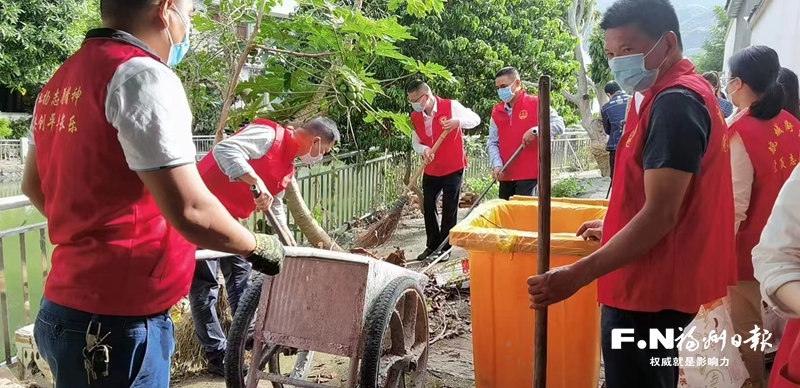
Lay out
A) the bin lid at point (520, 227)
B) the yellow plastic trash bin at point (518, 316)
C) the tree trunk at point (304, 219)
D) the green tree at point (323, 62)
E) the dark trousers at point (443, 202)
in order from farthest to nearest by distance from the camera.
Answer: the dark trousers at point (443, 202)
the tree trunk at point (304, 219)
the green tree at point (323, 62)
the yellow plastic trash bin at point (518, 316)
the bin lid at point (520, 227)

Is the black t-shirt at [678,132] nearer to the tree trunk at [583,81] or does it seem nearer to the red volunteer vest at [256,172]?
the red volunteer vest at [256,172]

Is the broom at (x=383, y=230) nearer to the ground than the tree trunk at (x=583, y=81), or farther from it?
nearer to the ground

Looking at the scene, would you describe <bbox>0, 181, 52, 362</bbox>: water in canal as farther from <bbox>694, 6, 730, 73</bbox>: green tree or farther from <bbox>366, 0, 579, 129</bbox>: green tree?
<bbox>694, 6, 730, 73</bbox>: green tree

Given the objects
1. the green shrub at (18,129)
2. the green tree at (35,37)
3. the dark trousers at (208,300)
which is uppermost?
the green tree at (35,37)

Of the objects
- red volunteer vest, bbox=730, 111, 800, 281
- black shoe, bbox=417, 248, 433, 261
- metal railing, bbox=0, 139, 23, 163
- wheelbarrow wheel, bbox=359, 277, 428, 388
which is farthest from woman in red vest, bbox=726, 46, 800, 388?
metal railing, bbox=0, 139, 23, 163

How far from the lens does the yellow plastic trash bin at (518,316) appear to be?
9.58ft

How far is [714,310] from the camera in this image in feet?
10.1

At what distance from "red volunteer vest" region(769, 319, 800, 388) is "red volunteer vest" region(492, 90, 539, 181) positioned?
4.48 meters

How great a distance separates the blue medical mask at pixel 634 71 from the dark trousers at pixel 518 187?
395 cm

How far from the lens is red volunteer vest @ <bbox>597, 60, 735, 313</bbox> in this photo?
6.17 feet

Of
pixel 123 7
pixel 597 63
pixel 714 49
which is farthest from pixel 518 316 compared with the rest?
pixel 714 49

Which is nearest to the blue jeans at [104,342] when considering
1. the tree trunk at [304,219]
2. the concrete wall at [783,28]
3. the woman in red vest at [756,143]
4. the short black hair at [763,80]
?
the woman in red vest at [756,143]

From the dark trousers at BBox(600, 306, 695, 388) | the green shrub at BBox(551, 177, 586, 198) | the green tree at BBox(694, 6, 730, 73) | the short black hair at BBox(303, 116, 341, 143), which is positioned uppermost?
the green tree at BBox(694, 6, 730, 73)

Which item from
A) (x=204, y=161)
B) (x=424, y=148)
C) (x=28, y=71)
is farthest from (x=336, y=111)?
(x=28, y=71)
